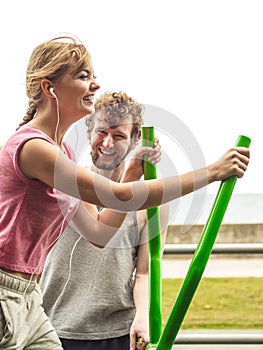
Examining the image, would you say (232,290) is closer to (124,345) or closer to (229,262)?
(229,262)

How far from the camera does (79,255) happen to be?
329cm

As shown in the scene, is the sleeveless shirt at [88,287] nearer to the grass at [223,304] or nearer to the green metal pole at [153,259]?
the green metal pole at [153,259]

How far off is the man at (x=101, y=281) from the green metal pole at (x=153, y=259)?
15cm

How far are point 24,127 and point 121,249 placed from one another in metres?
0.86

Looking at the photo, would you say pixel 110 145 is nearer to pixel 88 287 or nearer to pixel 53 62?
pixel 88 287

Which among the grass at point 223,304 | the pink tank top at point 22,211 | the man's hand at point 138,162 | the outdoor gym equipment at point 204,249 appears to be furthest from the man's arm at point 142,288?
the grass at point 223,304

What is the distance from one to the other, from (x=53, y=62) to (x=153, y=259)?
77 cm

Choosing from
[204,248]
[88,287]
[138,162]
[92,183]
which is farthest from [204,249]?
[88,287]

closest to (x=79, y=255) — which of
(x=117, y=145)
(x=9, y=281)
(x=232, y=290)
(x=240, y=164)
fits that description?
(x=117, y=145)

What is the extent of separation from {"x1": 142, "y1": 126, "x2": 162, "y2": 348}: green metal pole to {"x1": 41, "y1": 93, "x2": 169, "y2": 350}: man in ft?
0.49

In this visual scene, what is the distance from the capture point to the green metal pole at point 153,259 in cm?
296

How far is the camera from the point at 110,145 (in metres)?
3.16

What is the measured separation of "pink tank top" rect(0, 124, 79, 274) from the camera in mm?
2529

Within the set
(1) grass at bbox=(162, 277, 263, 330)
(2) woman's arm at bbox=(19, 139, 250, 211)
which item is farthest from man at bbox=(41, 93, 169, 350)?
(1) grass at bbox=(162, 277, 263, 330)
